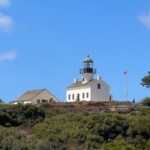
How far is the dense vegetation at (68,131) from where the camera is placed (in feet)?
99.1

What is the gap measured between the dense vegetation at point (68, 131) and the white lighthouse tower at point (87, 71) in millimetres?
34599

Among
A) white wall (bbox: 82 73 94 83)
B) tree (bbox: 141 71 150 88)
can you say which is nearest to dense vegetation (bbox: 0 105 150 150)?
tree (bbox: 141 71 150 88)

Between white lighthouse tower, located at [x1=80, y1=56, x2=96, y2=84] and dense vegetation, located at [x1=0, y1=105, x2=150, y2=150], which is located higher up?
white lighthouse tower, located at [x1=80, y1=56, x2=96, y2=84]

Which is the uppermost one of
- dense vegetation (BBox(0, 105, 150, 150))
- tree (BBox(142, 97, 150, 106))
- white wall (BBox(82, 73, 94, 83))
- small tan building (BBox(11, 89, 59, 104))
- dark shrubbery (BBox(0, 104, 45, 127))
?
white wall (BBox(82, 73, 94, 83))

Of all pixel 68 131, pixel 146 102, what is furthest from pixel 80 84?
pixel 68 131

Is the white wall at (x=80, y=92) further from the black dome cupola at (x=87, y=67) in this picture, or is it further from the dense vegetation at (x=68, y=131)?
the dense vegetation at (x=68, y=131)

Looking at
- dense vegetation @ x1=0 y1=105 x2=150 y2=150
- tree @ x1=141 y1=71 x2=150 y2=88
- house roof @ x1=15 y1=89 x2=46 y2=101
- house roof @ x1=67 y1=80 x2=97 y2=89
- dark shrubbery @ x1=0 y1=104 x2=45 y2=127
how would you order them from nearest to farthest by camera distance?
dense vegetation @ x1=0 y1=105 x2=150 y2=150 < dark shrubbery @ x1=0 y1=104 x2=45 y2=127 < tree @ x1=141 y1=71 x2=150 y2=88 < house roof @ x1=67 y1=80 x2=97 y2=89 < house roof @ x1=15 y1=89 x2=46 y2=101

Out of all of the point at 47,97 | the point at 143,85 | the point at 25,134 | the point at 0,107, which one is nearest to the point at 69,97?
the point at 47,97

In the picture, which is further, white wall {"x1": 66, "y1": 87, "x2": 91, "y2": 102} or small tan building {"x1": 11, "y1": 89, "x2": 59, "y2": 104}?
white wall {"x1": 66, "y1": 87, "x2": 91, "y2": 102}

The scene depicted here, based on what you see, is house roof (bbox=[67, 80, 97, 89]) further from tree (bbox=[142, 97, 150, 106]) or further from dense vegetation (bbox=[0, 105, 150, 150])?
dense vegetation (bbox=[0, 105, 150, 150])

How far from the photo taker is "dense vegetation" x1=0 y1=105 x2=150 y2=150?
30.2m

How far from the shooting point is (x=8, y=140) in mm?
30422

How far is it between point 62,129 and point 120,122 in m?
4.02

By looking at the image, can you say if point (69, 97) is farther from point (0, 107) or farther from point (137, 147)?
point (137, 147)
